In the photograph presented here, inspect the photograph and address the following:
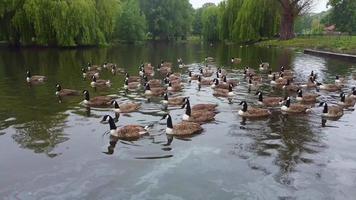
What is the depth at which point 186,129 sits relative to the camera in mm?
15438

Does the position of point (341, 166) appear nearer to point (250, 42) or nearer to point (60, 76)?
point (60, 76)

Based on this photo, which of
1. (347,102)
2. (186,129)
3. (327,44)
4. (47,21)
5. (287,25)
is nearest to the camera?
(186,129)

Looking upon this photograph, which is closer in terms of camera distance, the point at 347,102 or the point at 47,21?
the point at 347,102

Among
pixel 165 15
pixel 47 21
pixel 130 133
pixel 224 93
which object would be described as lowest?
pixel 130 133

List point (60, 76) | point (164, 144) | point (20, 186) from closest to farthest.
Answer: point (20, 186), point (164, 144), point (60, 76)

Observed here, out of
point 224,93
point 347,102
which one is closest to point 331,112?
point 347,102

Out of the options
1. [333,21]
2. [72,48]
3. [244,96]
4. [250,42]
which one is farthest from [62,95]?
[333,21]

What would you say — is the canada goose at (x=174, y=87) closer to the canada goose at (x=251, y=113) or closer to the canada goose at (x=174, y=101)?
the canada goose at (x=174, y=101)

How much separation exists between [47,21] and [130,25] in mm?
29150

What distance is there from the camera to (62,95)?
22.7 m

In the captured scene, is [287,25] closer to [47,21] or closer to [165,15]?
[165,15]

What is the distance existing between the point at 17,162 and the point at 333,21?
3464 inches

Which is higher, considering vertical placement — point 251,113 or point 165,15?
point 165,15

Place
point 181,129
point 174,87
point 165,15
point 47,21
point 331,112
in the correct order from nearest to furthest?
point 181,129 → point 331,112 → point 174,87 → point 47,21 → point 165,15
